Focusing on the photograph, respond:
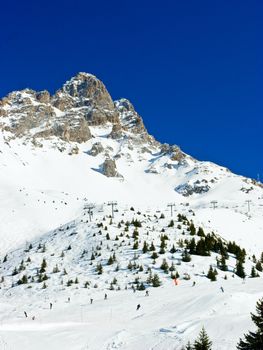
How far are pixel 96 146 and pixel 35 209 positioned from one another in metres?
108

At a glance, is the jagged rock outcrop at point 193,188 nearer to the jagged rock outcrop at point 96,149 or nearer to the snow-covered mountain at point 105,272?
the snow-covered mountain at point 105,272

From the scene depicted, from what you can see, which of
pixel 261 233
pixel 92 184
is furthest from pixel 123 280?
pixel 92 184

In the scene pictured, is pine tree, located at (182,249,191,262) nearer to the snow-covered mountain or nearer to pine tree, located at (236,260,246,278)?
→ the snow-covered mountain

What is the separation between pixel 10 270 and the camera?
44.7 meters

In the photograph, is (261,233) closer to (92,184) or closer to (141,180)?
(92,184)

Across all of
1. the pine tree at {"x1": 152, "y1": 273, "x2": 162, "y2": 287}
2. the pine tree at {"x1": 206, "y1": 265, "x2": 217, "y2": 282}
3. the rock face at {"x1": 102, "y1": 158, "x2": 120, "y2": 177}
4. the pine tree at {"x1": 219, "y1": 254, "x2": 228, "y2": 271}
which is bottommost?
the pine tree at {"x1": 152, "y1": 273, "x2": 162, "y2": 287}

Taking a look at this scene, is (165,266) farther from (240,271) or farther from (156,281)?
(240,271)

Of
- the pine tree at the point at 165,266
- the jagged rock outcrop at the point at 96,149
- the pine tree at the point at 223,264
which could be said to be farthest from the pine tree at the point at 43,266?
the jagged rock outcrop at the point at 96,149

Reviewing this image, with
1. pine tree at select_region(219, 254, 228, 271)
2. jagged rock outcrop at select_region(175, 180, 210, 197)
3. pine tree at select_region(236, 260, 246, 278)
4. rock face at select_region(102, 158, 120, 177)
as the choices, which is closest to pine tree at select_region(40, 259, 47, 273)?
pine tree at select_region(219, 254, 228, 271)

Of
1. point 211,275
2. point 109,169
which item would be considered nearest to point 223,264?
point 211,275

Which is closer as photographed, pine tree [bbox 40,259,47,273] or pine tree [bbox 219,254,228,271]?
pine tree [bbox 219,254,228,271]

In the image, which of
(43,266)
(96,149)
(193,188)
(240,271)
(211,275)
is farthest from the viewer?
(96,149)

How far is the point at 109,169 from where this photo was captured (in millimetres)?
165625

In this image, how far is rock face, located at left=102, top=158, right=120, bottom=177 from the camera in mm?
164688
